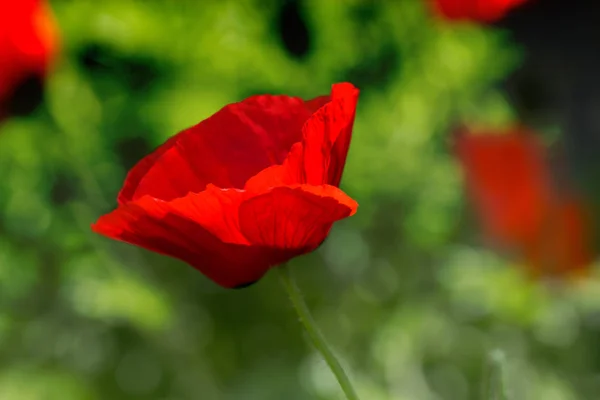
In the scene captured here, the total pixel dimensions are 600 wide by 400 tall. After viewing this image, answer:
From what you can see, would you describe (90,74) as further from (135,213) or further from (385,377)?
(135,213)

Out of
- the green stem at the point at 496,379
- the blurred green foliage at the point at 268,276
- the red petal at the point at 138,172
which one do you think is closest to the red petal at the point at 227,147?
the red petal at the point at 138,172

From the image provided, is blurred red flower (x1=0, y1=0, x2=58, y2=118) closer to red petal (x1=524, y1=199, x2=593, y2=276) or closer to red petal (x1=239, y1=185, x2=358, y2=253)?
red petal (x1=239, y1=185, x2=358, y2=253)

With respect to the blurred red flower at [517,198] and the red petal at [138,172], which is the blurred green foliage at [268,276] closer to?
the blurred red flower at [517,198]

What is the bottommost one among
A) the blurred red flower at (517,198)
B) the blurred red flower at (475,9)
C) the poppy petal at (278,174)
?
the blurred red flower at (517,198)

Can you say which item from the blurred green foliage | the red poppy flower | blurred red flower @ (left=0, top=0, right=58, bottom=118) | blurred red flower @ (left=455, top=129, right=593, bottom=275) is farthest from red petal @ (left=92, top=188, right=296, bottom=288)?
blurred red flower @ (left=455, top=129, right=593, bottom=275)

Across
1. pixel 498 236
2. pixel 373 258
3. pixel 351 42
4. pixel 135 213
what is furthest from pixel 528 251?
pixel 135 213

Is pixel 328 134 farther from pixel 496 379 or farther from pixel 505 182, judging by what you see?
pixel 505 182
